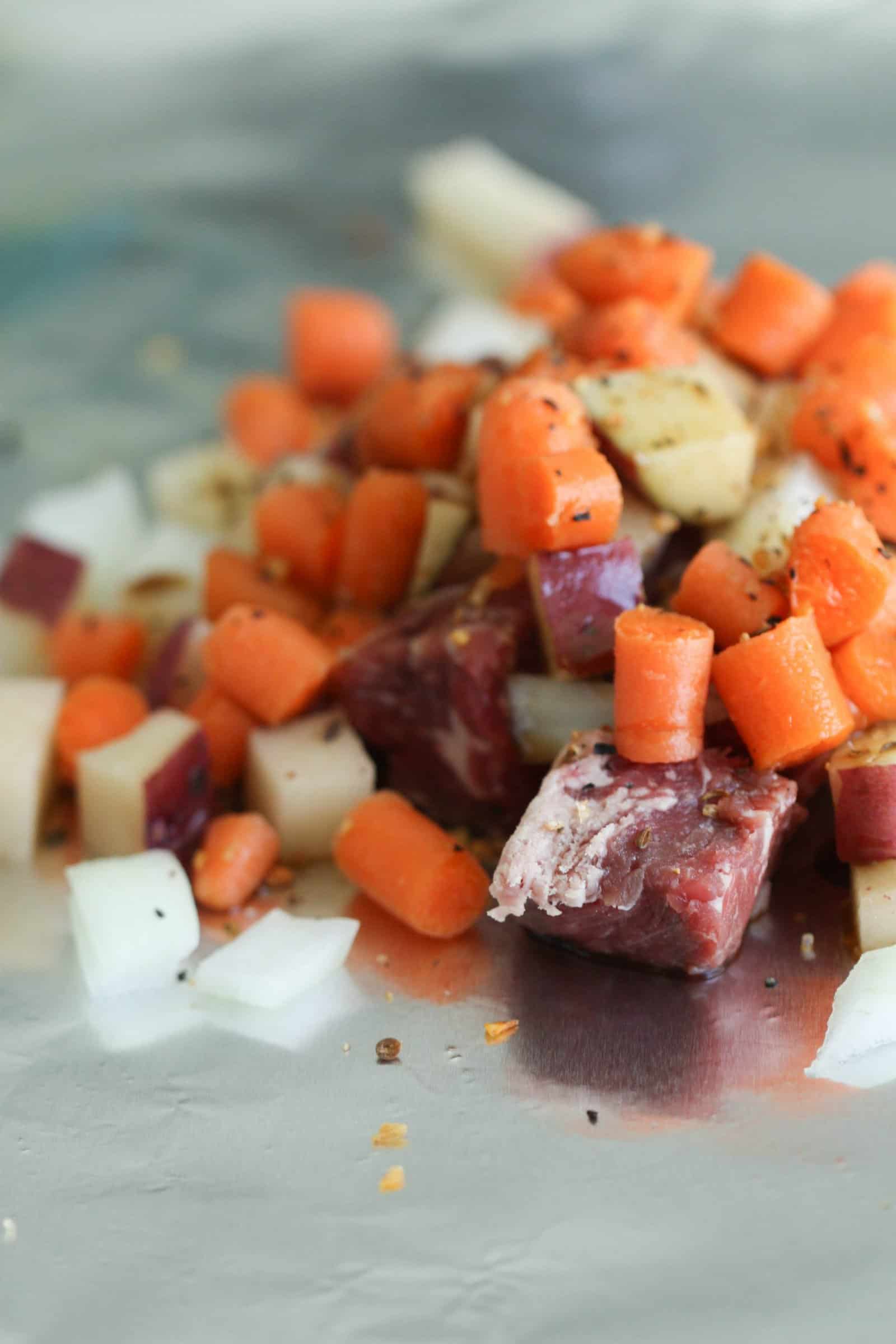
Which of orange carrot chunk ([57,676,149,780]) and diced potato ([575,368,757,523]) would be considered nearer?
diced potato ([575,368,757,523])

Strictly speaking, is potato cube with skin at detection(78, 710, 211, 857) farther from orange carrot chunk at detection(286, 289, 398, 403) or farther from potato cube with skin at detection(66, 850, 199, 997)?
orange carrot chunk at detection(286, 289, 398, 403)

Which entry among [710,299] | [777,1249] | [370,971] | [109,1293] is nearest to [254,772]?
[370,971]

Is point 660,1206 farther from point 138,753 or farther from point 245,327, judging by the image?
point 245,327

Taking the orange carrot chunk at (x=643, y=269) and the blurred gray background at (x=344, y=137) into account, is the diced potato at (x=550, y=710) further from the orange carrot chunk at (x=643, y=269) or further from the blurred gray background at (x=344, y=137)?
the blurred gray background at (x=344, y=137)

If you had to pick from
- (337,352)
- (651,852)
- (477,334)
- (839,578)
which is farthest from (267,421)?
(651,852)

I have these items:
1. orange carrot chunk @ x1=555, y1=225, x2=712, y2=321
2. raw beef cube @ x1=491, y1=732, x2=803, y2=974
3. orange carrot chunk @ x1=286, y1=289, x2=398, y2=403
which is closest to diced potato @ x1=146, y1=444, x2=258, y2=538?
orange carrot chunk @ x1=286, y1=289, x2=398, y2=403

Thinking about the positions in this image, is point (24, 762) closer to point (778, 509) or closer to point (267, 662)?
point (267, 662)

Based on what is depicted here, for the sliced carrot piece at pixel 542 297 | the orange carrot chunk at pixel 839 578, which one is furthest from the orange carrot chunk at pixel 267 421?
the orange carrot chunk at pixel 839 578
